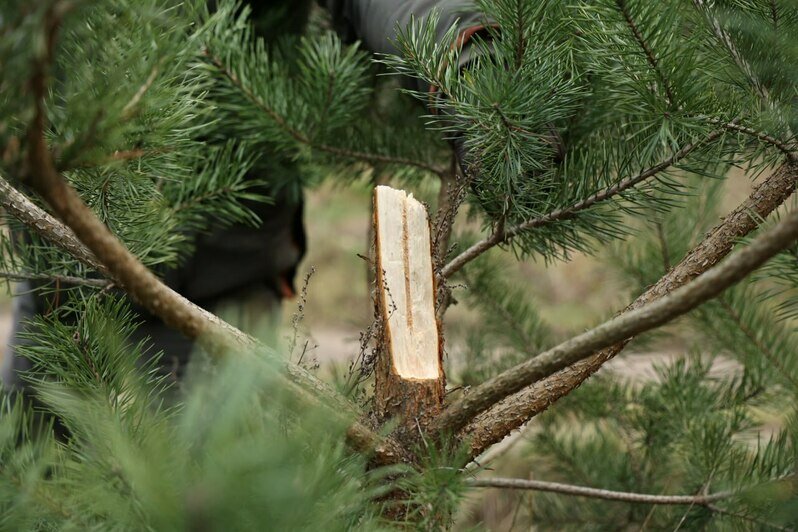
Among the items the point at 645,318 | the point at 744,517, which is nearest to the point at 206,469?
the point at 645,318

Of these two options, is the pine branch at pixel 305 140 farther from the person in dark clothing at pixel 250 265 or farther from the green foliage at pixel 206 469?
the green foliage at pixel 206 469

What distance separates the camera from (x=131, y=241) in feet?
2.03

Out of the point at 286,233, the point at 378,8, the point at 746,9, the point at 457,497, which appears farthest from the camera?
the point at 286,233

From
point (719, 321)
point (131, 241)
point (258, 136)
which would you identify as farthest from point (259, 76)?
point (719, 321)

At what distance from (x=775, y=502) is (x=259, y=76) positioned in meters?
0.58

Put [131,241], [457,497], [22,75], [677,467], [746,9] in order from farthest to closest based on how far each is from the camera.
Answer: [677,467], [131,241], [746,9], [457,497], [22,75]

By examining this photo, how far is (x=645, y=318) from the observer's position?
0.37m

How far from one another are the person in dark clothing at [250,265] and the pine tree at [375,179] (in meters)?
0.07

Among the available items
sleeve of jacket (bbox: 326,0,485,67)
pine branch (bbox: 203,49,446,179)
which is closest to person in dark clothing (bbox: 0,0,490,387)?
sleeve of jacket (bbox: 326,0,485,67)

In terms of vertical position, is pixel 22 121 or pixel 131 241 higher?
pixel 22 121

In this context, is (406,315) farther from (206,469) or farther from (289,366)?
(206,469)

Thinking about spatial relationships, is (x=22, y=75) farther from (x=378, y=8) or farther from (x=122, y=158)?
(x=378, y=8)

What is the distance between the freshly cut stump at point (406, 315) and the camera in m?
0.51

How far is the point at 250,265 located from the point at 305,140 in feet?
1.13
